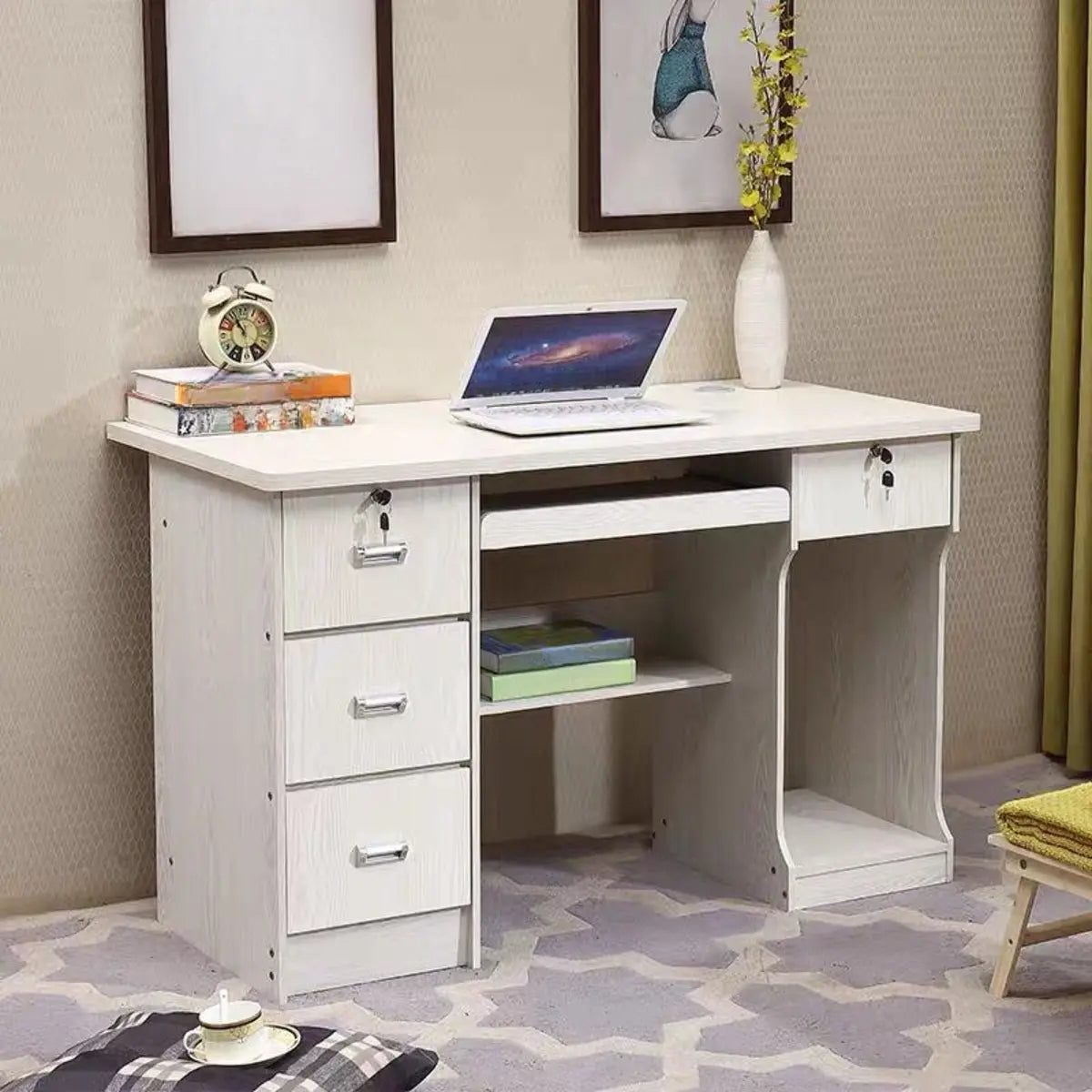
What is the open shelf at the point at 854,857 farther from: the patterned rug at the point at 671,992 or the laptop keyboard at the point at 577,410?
the laptop keyboard at the point at 577,410

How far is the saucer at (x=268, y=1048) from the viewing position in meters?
2.38

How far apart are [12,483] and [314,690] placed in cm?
61

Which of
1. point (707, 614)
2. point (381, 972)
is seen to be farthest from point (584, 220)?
point (381, 972)

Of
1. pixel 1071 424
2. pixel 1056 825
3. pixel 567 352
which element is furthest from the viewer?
pixel 1071 424

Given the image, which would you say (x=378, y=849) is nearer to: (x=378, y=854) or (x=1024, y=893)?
(x=378, y=854)

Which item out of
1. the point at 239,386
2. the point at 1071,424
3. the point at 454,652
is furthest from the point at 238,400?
the point at 1071,424

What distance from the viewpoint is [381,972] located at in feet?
9.75

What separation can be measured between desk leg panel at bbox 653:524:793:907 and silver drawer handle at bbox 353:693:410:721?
2.02 feet

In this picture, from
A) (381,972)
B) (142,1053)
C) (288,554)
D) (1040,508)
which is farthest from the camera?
(1040,508)

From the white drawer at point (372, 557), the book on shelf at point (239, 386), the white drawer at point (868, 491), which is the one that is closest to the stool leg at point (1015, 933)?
the white drawer at point (868, 491)

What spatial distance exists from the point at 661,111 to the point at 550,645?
36.4 inches

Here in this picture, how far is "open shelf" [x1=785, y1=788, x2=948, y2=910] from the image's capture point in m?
3.27

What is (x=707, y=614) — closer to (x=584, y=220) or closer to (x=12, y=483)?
(x=584, y=220)

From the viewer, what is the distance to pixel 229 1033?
2.37 meters
